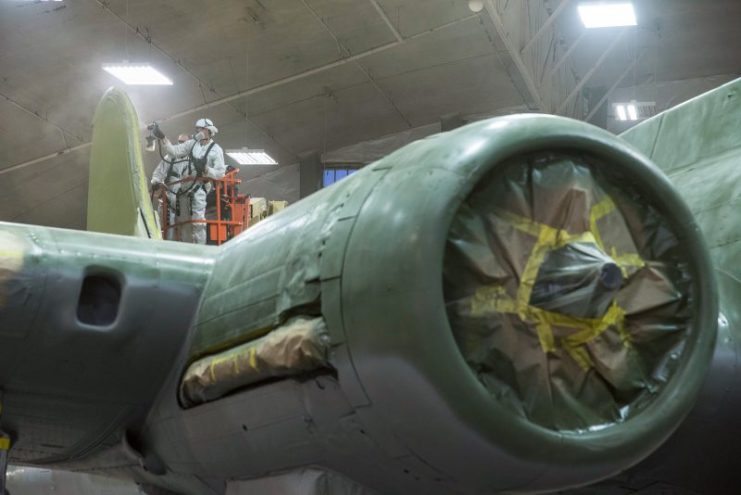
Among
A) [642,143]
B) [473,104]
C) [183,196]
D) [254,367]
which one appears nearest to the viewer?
[254,367]

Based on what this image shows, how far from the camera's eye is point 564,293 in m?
4.65

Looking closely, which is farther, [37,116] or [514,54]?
[37,116]

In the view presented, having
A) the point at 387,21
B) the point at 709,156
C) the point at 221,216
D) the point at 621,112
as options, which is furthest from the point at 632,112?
the point at 709,156

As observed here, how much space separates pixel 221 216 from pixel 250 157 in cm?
1193

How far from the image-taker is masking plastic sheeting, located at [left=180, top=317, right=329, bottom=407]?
475 centimetres

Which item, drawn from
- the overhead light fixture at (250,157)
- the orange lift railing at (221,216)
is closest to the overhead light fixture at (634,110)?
the overhead light fixture at (250,157)

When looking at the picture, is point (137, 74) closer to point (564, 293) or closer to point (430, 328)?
point (564, 293)

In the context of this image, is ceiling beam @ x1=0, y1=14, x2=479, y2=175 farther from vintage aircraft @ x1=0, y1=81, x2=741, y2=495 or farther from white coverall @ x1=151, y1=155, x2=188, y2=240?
vintage aircraft @ x1=0, y1=81, x2=741, y2=495

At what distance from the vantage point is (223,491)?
6246 millimetres

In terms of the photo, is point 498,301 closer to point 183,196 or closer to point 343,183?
point 343,183

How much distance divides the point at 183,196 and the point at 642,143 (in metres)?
7.51

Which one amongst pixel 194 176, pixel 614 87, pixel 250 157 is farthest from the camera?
pixel 250 157

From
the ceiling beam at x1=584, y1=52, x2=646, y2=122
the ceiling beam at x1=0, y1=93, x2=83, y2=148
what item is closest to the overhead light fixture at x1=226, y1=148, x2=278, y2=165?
the ceiling beam at x1=0, y1=93, x2=83, y2=148

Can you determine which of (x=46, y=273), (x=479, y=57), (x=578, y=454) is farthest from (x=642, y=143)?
(x=479, y=57)
